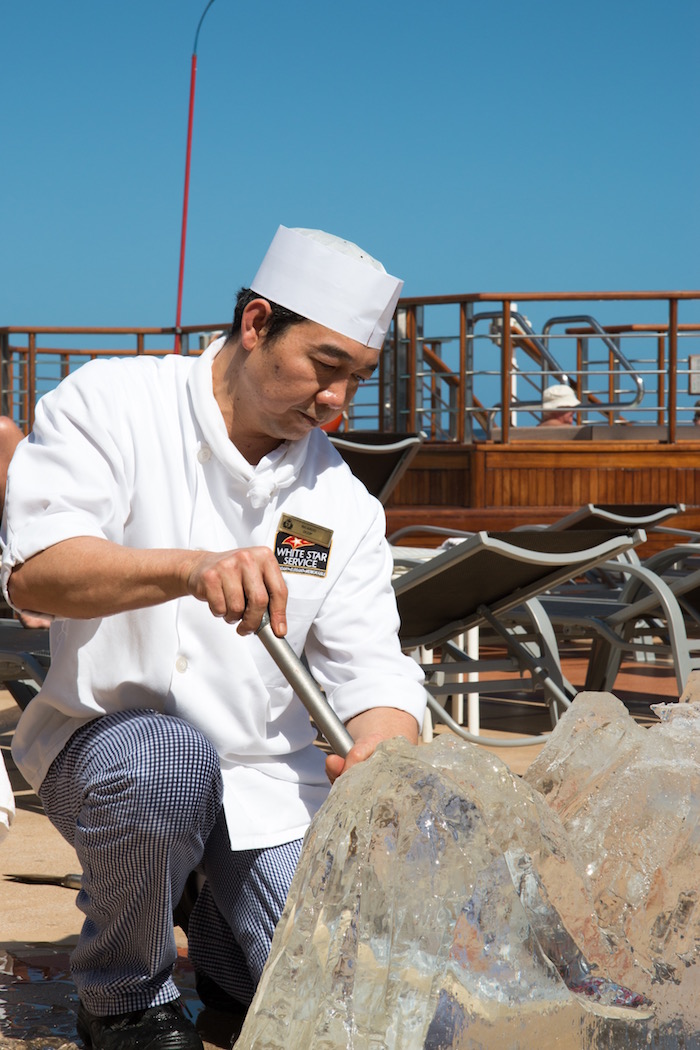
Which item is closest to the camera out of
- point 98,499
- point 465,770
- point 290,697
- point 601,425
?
point 465,770

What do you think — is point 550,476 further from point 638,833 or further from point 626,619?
point 638,833

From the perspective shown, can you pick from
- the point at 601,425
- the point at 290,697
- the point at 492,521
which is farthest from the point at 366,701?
the point at 601,425

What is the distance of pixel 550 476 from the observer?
384 inches

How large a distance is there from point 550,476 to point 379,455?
261cm

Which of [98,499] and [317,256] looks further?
[317,256]

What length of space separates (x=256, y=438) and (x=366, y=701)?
0.50 meters

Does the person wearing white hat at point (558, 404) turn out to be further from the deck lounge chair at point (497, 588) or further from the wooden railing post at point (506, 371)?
the deck lounge chair at point (497, 588)

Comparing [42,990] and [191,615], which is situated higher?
[191,615]

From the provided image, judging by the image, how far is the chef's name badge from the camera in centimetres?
214

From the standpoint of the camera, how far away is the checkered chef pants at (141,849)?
187cm

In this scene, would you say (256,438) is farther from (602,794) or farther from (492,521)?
(492,521)

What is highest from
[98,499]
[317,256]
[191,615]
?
[317,256]

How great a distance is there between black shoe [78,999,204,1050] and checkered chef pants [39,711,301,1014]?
0.05ft

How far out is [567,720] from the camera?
1804 mm
